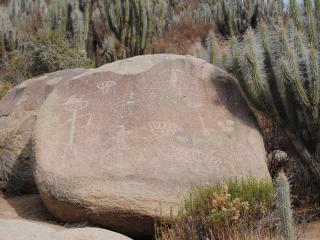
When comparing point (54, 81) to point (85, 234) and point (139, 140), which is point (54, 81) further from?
point (85, 234)

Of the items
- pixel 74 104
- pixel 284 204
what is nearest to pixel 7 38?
pixel 74 104

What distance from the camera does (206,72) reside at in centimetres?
592

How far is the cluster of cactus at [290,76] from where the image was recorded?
5.14 metres

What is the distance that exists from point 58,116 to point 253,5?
12.9m

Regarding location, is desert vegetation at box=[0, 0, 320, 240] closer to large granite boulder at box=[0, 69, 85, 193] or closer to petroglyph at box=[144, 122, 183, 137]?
petroglyph at box=[144, 122, 183, 137]

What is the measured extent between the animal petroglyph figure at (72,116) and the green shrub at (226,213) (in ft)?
4.58

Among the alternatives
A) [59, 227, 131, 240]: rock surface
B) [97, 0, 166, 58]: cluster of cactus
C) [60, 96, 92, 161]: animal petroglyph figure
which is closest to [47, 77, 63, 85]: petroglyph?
[60, 96, 92, 161]: animal petroglyph figure

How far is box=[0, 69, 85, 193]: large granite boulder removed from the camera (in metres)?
6.85

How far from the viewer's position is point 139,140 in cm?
525

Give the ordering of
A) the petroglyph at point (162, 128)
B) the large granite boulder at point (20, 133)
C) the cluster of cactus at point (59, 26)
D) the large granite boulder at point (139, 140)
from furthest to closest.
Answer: the cluster of cactus at point (59, 26) < the large granite boulder at point (20, 133) < the petroglyph at point (162, 128) < the large granite boulder at point (139, 140)

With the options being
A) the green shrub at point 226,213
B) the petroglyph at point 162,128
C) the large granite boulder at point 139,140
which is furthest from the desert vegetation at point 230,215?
the petroglyph at point 162,128

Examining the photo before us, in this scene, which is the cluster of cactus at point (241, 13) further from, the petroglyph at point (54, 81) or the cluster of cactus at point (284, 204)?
the cluster of cactus at point (284, 204)

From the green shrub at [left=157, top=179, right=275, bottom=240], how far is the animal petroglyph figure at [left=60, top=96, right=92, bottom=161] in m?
1.40

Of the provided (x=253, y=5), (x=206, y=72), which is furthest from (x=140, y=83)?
(x=253, y=5)
